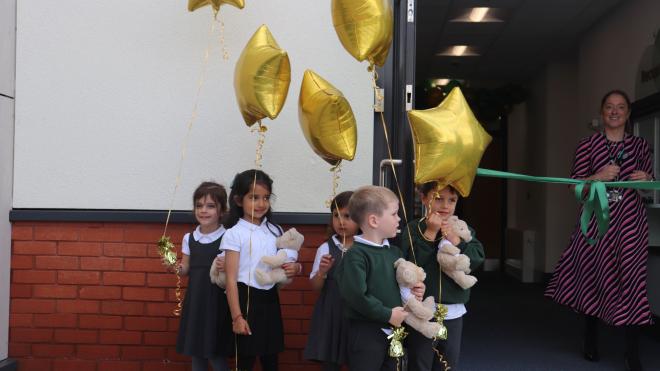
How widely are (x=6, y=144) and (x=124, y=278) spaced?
0.99 m

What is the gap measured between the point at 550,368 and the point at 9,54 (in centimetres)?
362

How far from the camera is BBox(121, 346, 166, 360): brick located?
148 inches

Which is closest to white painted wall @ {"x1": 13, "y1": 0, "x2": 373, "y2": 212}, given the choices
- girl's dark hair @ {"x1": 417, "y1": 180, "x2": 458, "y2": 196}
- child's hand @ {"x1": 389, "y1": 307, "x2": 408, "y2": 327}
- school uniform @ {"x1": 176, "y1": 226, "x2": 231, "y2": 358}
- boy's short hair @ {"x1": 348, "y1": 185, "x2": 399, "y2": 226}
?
school uniform @ {"x1": 176, "y1": 226, "x2": 231, "y2": 358}

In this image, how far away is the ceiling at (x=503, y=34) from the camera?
6.36 m

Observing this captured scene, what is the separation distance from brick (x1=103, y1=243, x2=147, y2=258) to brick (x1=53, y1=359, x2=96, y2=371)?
2.07 ft

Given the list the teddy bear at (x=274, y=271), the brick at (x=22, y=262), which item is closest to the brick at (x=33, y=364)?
the brick at (x=22, y=262)

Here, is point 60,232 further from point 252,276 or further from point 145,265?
point 252,276

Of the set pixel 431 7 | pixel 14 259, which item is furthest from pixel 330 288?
pixel 431 7

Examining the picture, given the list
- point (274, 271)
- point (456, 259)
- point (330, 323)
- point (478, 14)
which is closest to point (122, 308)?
point (274, 271)

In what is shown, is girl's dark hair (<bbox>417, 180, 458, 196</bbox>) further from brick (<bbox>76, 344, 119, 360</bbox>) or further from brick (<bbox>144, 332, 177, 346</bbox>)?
brick (<bbox>76, 344, 119, 360</bbox>)

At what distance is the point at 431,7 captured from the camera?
6.32 metres

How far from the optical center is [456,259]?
9.30ft

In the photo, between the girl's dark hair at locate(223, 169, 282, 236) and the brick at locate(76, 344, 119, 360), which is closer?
the girl's dark hair at locate(223, 169, 282, 236)

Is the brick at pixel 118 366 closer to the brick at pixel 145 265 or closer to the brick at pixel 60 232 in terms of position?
the brick at pixel 145 265
